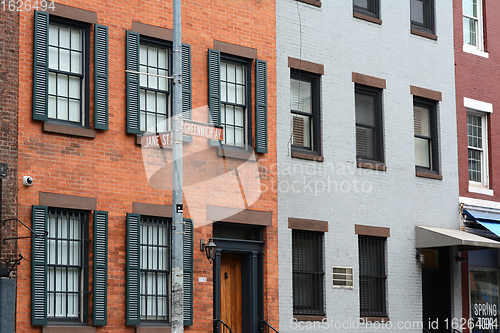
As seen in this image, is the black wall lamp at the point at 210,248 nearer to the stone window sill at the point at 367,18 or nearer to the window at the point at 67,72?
the window at the point at 67,72

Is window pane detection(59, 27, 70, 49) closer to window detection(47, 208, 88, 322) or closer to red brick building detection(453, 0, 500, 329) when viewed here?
window detection(47, 208, 88, 322)

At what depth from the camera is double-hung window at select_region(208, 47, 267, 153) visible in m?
15.7

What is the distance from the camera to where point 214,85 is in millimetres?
15438

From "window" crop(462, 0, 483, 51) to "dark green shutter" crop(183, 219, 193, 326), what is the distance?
1043 centimetres

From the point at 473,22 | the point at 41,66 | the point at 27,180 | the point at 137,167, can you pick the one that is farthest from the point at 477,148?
the point at 27,180

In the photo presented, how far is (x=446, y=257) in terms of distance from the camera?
63.8ft

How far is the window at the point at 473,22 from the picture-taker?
→ 21.0 meters

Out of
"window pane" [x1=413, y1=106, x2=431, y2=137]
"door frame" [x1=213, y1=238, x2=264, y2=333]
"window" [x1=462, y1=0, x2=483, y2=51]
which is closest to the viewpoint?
"door frame" [x1=213, y1=238, x2=264, y2=333]

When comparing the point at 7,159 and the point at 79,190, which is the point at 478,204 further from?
the point at 7,159

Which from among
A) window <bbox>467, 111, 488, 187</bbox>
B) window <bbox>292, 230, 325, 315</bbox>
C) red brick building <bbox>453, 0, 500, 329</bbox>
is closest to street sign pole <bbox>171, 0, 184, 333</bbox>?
window <bbox>292, 230, 325, 315</bbox>

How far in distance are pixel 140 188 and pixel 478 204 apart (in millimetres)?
9952

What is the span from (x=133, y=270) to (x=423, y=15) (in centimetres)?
1080

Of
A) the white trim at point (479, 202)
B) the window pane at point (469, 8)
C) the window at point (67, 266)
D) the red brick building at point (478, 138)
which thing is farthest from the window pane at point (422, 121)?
the window at point (67, 266)

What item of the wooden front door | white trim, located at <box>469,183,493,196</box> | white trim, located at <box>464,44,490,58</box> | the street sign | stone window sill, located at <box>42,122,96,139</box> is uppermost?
white trim, located at <box>464,44,490,58</box>
